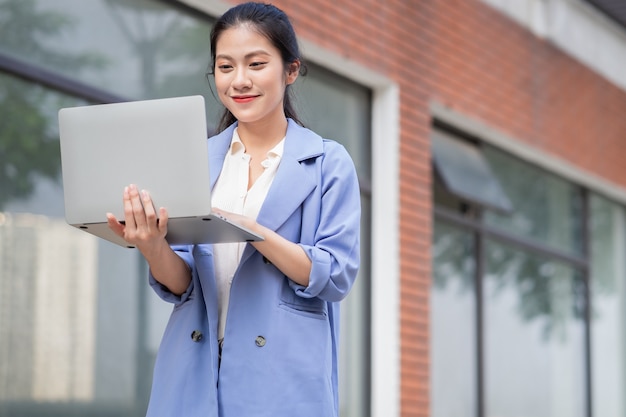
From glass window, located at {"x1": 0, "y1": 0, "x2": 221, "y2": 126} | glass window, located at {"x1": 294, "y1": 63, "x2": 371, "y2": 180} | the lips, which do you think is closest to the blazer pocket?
the lips

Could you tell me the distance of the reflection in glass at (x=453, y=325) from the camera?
8359 mm

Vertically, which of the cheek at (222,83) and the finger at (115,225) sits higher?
the cheek at (222,83)

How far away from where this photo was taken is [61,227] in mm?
5332

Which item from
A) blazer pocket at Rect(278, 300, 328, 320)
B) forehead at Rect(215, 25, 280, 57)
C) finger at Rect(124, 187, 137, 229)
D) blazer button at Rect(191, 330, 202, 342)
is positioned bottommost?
blazer button at Rect(191, 330, 202, 342)

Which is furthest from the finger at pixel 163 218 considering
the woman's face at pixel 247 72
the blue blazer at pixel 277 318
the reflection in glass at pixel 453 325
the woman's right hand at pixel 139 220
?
the reflection in glass at pixel 453 325

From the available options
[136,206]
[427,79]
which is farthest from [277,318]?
[427,79]

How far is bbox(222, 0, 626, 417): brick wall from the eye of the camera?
7277mm

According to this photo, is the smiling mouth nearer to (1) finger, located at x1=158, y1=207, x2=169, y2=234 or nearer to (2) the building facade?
(1) finger, located at x1=158, y1=207, x2=169, y2=234

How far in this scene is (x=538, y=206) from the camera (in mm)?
9961

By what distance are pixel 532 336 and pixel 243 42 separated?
7.42m

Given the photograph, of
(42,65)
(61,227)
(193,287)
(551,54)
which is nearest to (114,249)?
(61,227)

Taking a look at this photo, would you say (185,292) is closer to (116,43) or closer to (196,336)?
(196,336)

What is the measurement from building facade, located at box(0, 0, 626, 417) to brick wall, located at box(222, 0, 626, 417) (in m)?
0.02

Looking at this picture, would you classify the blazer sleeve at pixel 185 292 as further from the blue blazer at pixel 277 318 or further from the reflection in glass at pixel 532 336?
the reflection in glass at pixel 532 336
